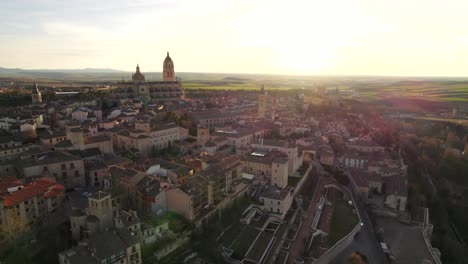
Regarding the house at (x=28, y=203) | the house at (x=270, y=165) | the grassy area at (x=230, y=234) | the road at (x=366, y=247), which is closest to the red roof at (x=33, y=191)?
the house at (x=28, y=203)

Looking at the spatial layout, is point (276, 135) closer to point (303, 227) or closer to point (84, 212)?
point (303, 227)

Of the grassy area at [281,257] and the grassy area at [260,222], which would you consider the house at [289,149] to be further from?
the grassy area at [281,257]

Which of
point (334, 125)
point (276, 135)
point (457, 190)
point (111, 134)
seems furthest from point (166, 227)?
point (334, 125)

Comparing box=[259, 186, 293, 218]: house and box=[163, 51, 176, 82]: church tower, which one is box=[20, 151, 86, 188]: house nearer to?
box=[259, 186, 293, 218]: house

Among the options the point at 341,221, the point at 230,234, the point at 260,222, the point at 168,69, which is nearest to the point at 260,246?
the point at 230,234

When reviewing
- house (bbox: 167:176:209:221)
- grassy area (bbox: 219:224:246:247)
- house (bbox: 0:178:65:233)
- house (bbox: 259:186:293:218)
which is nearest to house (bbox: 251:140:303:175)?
house (bbox: 259:186:293:218)
